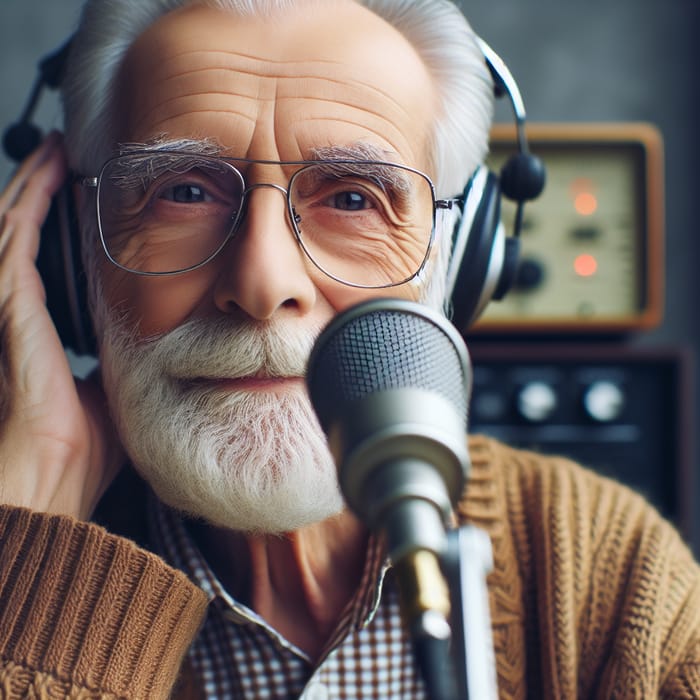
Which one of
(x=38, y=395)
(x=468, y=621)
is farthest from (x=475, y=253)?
(x=468, y=621)

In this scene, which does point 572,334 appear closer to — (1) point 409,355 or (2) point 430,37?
(2) point 430,37

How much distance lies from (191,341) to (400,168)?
0.91ft

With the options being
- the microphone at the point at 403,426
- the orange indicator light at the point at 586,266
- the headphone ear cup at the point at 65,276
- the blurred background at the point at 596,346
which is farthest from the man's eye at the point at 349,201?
the orange indicator light at the point at 586,266

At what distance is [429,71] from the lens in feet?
3.38

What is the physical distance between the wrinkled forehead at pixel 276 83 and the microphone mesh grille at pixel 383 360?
427mm

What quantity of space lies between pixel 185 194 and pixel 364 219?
189mm

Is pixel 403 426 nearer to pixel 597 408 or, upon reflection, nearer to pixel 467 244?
pixel 467 244

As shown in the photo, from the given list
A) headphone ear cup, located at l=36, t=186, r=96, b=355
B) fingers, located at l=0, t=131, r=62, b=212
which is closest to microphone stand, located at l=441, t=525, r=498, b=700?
headphone ear cup, located at l=36, t=186, r=96, b=355

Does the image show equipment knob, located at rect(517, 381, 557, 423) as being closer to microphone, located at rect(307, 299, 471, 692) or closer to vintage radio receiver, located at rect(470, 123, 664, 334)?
vintage radio receiver, located at rect(470, 123, 664, 334)

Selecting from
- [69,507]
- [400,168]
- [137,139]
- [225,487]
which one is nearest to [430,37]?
[400,168]

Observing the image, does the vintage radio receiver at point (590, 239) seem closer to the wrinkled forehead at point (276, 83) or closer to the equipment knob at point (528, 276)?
the equipment knob at point (528, 276)

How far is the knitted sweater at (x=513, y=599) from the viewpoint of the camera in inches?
34.2

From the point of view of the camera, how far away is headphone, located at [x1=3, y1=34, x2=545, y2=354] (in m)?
1.01

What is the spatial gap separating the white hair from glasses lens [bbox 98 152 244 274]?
0.05 m
